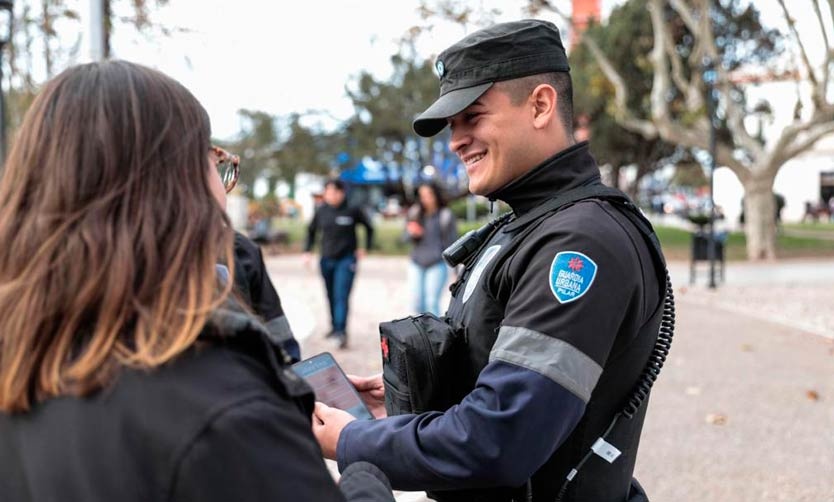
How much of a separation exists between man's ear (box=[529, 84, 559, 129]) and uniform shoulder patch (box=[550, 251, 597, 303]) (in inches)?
16.8

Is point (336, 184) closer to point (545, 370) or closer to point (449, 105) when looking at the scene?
point (449, 105)

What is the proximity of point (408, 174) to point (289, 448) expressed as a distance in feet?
113

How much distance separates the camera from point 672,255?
73.5 ft

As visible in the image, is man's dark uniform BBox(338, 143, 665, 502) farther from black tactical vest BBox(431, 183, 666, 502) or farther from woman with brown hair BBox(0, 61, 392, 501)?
woman with brown hair BBox(0, 61, 392, 501)

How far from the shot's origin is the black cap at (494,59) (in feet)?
6.37

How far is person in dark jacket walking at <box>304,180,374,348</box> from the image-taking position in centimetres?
923

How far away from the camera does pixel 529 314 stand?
5.48 feet

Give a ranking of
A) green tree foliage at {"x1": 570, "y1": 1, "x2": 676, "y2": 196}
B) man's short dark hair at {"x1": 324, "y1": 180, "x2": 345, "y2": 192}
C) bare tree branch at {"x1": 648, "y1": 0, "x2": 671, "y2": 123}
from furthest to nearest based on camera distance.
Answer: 1. green tree foliage at {"x1": 570, "y1": 1, "x2": 676, "y2": 196}
2. bare tree branch at {"x1": 648, "y1": 0, "x2": 671, "y2": 123}
3. man's short dark hair at {"x1": 324, "y1": 180, "x2": 345, "y2": 192}

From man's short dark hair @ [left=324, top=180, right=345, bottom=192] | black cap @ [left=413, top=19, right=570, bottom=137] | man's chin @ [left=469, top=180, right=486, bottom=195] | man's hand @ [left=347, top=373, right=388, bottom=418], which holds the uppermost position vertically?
black cap @ [left=413, top=19, right=570, bottom=137]

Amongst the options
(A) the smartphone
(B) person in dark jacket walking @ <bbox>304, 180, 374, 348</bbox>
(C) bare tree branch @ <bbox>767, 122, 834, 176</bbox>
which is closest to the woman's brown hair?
(A) the smartphone

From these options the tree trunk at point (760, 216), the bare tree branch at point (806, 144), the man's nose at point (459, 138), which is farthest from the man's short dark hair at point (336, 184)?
the tree trunk at point (760, 216)

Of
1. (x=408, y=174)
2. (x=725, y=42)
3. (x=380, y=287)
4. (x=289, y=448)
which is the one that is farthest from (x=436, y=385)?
(x=408, y=174)

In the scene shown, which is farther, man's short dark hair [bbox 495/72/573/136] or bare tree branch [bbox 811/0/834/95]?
bare tree branch [bbox 811/0/834/95]

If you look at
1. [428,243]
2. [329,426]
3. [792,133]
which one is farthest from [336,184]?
[792,133]
